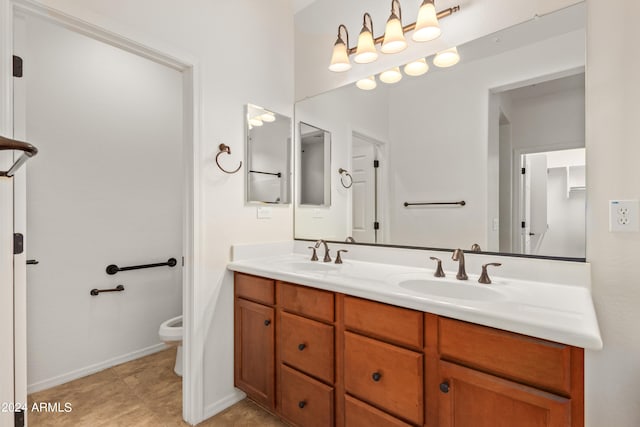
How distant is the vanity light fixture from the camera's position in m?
1.56

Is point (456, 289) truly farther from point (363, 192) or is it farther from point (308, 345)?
point (363, 192)

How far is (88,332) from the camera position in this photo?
7.50ft

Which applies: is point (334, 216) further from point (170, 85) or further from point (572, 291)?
point (170, 85)

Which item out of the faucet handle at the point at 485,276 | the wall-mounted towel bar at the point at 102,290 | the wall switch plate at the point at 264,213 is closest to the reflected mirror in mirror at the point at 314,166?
the wall switch plate at the point at 264,213

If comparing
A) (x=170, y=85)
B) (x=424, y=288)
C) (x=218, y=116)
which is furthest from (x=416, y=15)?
(x=170, y=85)

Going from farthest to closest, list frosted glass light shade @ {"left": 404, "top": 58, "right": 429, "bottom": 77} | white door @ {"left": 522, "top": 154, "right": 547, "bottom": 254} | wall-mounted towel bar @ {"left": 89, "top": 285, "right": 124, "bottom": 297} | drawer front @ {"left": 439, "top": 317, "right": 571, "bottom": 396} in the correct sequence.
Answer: wall-mounted towel bar @ {"left": 89, "top": 285, "right": 124, "bottom": 297} → frosted glass light shade @ {"left": 404, "top": 58, "right": 429, "bottom": 77} → white door @ {"left": 522, "top": 154, "right": 547, "bottom": 254} → drawer front @ {"left": 439, "top": 317, "right": 571, "bottom": 396}

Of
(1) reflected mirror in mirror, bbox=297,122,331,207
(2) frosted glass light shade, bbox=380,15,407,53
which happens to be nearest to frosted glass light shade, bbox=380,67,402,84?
(2) frosted glass light shade, bbox=380,15,407,53

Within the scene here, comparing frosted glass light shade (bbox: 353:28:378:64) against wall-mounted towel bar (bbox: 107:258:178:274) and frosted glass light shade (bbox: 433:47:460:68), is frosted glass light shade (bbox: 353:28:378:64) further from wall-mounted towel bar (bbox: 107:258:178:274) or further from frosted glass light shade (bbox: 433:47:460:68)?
wall-mounted towel bar (bbox: 107:258:178:274)

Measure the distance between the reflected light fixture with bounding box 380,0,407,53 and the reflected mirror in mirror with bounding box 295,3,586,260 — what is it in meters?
0.19

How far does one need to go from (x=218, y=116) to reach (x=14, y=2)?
0.92 meters

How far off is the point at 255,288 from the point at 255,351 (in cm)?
37

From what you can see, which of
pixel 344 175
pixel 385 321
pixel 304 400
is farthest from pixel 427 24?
pixel 304 400

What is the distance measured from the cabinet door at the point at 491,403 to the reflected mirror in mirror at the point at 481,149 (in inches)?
26.8

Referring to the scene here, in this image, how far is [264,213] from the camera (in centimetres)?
216
